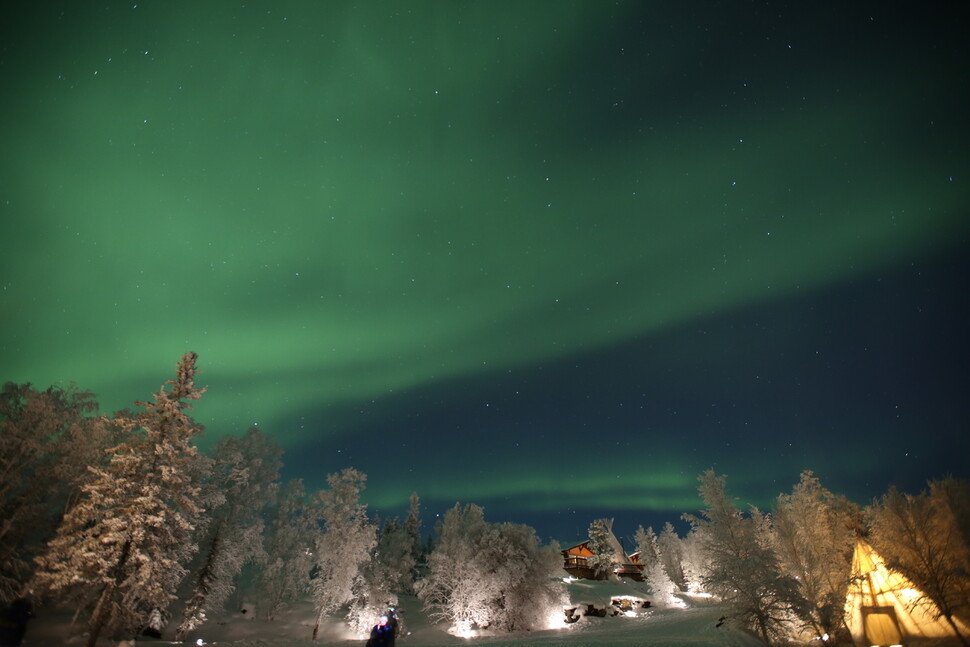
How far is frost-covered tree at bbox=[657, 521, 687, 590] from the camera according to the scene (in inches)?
3755

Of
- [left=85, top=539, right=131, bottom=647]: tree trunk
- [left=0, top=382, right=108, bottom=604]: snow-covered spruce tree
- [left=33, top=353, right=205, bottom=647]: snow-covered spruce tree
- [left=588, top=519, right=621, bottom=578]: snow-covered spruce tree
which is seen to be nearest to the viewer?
[left=85, top=539, right=131, bottom=647]: tree trunk

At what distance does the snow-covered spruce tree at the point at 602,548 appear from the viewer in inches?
3462

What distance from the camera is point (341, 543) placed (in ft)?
128

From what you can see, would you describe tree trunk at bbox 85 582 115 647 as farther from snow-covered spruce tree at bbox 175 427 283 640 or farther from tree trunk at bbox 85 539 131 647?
snow-covered spruce tree at bbox 175 427 283 640

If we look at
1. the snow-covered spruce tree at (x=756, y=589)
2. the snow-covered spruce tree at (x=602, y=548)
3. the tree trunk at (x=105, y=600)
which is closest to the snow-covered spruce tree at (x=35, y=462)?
the tree trunk at (x=105, y=600)

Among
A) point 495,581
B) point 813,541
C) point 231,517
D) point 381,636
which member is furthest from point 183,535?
point 813,541

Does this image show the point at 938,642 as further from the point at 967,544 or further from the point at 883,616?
the point at 967,544

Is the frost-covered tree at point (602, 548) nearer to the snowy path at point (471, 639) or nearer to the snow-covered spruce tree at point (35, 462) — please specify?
the snowy path at point (471, 639)

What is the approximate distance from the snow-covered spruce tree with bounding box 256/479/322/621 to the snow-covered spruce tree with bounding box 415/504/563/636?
1203cm

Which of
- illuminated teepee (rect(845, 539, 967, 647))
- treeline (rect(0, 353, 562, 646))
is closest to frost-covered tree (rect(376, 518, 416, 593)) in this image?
treeline (rect(0, 353, 562, 646))

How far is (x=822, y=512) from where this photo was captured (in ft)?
116

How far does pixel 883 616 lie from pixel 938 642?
9.12 feet

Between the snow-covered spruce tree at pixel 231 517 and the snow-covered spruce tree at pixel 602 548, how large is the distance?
7012 centimetres

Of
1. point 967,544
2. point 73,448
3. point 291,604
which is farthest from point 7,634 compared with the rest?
point 967,544
